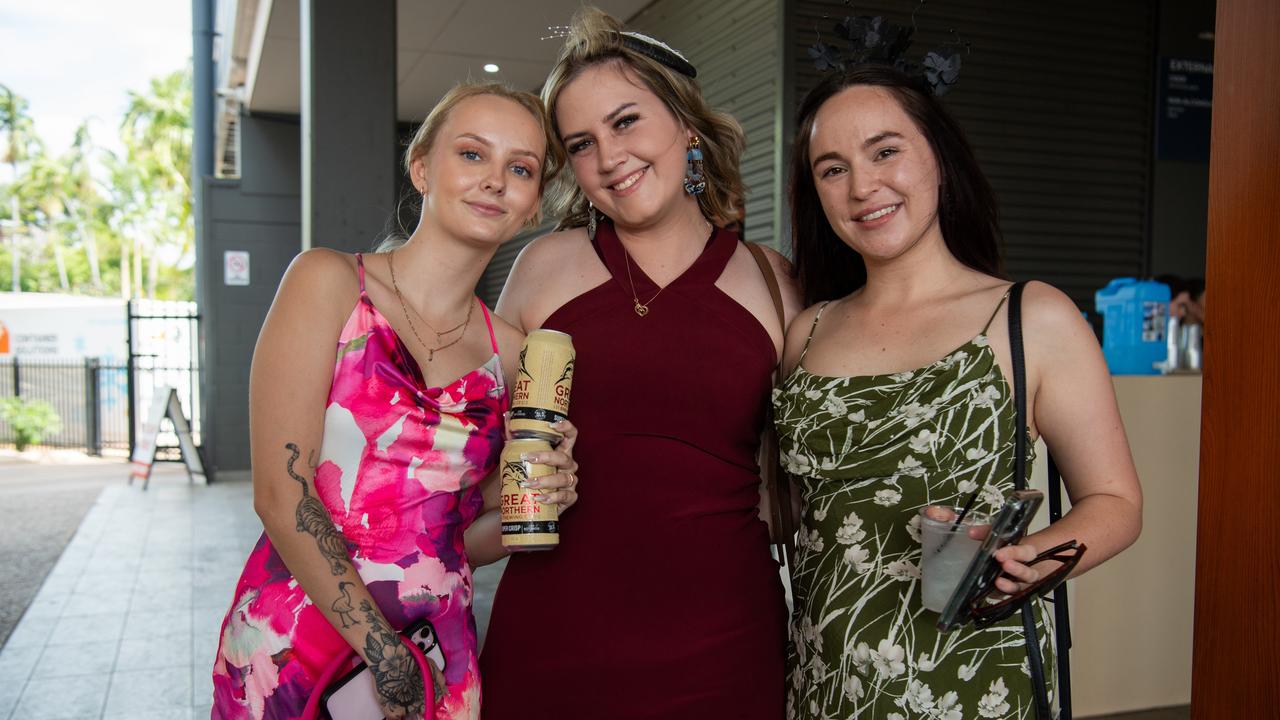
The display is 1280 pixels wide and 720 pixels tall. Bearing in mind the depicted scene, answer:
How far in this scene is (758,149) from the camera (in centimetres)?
539

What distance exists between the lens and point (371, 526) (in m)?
1.59

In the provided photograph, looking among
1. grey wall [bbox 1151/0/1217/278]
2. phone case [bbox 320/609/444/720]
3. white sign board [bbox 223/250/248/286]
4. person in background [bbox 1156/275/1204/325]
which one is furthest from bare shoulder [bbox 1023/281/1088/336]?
white sign board [bbox 223/250/248/286]

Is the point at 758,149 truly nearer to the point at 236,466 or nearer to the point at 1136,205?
the point at 1136,205

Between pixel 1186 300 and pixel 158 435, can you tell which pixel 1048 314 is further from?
pixel 158 435

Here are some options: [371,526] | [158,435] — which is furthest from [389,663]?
[158,435]

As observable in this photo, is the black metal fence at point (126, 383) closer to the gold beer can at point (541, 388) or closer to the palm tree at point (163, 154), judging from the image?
the gold beer can at point (541, 388)

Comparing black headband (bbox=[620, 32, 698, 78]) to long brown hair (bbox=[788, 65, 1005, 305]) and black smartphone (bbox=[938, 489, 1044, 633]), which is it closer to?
long brown hair (bbox=[788, 65, 1005, 305])

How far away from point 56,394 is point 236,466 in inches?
371

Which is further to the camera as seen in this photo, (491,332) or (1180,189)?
(1180,189)

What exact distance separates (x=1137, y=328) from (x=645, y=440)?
3506mm

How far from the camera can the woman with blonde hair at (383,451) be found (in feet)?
4.99

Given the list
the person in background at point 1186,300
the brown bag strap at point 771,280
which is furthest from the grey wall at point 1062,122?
the brown bag strap at point 771,280

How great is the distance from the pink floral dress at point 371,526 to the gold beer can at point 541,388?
129 millimetres

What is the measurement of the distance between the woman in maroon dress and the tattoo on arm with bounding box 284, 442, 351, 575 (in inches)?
16.7
